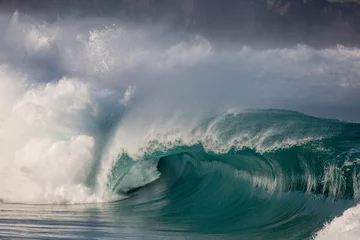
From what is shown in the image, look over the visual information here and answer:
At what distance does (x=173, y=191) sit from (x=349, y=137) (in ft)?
17.6

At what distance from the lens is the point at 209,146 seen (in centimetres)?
1634

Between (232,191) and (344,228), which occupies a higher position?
(232,191)

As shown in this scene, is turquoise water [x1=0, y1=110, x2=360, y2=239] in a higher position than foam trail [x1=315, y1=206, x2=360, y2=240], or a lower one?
higher

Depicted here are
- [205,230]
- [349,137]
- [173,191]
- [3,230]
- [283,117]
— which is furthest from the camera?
[173,191]

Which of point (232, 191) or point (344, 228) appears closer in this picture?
point (344, 228)

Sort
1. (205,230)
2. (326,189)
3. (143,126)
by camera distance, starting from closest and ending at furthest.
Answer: (205,230)
(326,189)
(143,126)

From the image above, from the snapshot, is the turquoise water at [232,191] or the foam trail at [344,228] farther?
the turquoise water at [232,191]

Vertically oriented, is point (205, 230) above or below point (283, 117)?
below

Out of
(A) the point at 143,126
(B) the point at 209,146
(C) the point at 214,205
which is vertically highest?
(A) the point at 143,126

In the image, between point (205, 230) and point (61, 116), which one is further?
point (61, 116)

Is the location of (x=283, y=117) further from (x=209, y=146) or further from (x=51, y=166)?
(x=51, y=166)

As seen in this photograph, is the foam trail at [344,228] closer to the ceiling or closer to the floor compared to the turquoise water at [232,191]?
closer to the floor

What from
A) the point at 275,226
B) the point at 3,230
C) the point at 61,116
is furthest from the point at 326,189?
the point at 61,116

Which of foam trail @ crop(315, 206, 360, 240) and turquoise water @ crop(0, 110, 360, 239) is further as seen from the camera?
turquoise water @ crop(0, 110, 360, 239)
